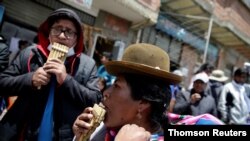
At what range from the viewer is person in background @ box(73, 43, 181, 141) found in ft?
5.79

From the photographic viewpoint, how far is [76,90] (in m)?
2.34

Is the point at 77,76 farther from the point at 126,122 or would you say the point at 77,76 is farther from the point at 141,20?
the point at 141,20

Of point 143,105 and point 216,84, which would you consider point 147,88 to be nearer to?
point 143,105

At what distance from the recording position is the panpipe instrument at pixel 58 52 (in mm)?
2346

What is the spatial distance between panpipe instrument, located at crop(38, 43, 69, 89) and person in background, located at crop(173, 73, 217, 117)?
3046 millimetres

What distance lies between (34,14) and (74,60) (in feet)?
20.8

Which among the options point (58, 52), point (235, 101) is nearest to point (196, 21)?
point (235, 101)

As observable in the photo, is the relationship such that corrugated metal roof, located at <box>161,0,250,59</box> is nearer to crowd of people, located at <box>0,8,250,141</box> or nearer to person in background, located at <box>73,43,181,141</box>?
crowd of people, located at <box>0,8,250,141</box>

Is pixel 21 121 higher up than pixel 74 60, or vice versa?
pixel 74 60

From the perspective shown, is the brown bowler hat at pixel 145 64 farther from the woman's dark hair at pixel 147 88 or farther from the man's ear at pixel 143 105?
the man's ear at pixel 143 105

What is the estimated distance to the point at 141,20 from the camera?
10156mm

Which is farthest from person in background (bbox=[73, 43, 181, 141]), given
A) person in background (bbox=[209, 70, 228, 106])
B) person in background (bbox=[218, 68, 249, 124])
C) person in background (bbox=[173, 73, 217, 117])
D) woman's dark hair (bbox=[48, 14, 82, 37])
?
person in background (bbox=[209, 70, 228, 106])

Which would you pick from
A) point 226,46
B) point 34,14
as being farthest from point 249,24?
point 34,14

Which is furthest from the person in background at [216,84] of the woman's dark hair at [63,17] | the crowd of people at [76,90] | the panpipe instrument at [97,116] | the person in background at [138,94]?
the panpipe instrument at [97,116]
